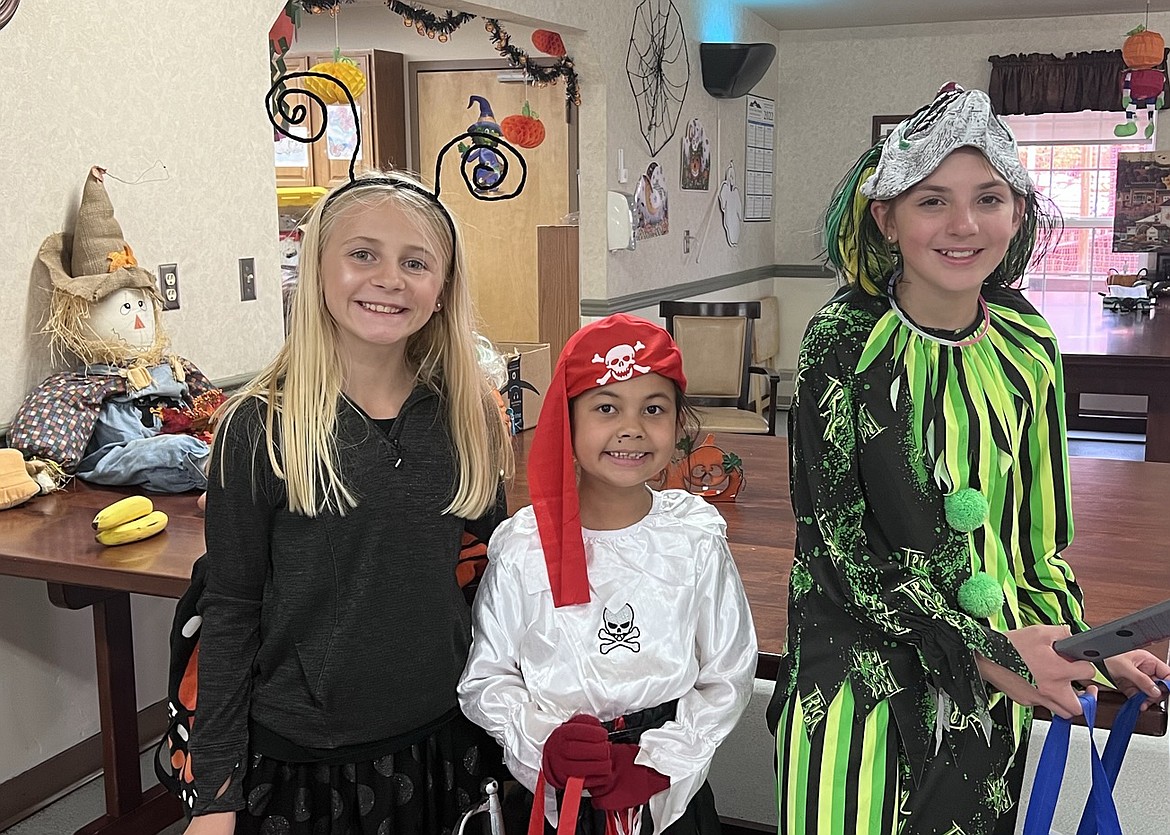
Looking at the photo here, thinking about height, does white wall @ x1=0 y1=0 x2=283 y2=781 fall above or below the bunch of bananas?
above

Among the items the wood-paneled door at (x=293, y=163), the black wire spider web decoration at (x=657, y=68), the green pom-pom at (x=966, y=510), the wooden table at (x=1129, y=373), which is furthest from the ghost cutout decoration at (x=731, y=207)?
the green pom-pom at (x=966, y=510)

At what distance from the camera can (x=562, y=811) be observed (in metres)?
1.34

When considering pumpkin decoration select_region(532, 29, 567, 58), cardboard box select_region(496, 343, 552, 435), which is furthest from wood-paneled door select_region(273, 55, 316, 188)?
cardboard box select_region(496, 343, 552, 435)

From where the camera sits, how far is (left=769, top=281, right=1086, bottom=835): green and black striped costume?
1.23m

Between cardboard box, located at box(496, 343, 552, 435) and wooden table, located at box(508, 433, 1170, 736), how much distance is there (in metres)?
0.16

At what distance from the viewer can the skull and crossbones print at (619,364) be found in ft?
4.70

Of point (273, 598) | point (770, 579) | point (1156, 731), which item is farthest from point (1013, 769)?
point (273, 598)

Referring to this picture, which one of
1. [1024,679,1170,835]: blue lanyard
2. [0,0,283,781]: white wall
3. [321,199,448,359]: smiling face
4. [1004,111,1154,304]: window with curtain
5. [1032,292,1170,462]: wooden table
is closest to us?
[1024,679,1170,835]: blue lanyard

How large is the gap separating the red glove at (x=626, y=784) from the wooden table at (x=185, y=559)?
283 mm

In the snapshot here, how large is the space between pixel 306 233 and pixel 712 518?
64 cm

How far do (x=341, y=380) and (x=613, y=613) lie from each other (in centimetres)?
45

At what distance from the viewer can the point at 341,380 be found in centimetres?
149

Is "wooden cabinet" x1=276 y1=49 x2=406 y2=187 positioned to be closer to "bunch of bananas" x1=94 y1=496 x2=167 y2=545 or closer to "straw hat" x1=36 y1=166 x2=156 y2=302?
"straw hat" x1=36 y1=166 x2=156 y2=302

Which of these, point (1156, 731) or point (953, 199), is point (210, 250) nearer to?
point (953, 199)
